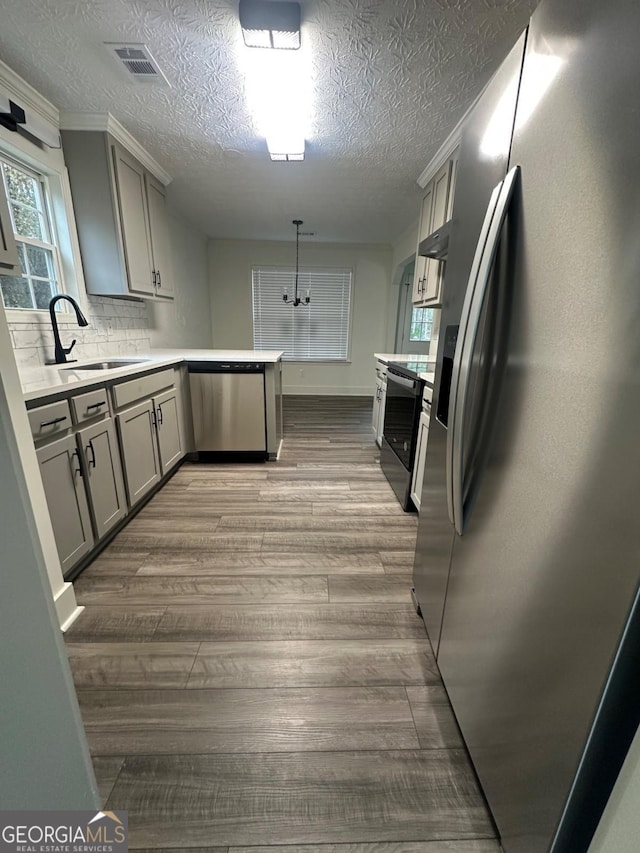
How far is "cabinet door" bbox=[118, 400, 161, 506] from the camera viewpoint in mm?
2098

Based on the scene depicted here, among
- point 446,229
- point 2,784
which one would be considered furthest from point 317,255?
point 2,784

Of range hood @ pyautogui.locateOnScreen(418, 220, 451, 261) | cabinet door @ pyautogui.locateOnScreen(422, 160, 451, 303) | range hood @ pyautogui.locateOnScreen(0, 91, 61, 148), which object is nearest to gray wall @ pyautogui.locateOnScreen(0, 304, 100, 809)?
range hood @ pyautogui.locateOnScreen(418, 220, 451, 261)

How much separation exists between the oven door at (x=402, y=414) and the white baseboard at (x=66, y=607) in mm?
2009

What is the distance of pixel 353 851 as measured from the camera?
0.84 m

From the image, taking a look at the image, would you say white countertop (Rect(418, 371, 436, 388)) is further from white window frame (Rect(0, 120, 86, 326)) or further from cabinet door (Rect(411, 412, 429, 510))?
white window frame (Rect(0, 120, 86, 326))

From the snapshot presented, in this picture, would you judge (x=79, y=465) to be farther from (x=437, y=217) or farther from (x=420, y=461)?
(x=437, y=217)

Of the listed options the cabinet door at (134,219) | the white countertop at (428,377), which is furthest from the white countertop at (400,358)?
Answer: the cabinet door at (134,219)

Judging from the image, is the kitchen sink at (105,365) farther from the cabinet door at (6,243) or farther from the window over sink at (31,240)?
the cabinet door at (6,243)

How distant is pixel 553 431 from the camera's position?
2.10 feet

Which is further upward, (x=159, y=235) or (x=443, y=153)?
(x=443, y=153)

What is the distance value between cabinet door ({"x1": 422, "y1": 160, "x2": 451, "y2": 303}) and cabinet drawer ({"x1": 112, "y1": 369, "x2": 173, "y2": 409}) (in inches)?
95.9

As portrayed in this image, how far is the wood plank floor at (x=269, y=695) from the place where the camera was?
0.89 meters

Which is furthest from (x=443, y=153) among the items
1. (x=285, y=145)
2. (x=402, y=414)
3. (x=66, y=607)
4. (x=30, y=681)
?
(x=66, y=607)

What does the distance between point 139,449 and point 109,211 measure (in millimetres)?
1820
